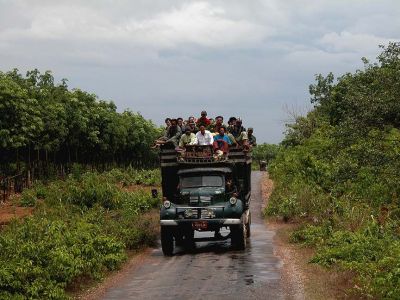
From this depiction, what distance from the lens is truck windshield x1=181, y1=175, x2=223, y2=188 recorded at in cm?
1886

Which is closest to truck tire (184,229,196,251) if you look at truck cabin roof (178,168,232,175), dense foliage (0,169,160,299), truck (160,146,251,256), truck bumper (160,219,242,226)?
truck (160,146,251,256)

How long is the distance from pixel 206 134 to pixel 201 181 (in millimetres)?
1504

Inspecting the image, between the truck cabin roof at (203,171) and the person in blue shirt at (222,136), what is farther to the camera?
the person in blue shirt at (222,136)

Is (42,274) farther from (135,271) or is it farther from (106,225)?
(106,225)

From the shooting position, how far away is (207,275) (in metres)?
14.5

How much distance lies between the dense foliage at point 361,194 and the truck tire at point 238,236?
6.60 ft

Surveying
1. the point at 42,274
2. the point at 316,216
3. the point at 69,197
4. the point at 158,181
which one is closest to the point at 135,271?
the point at 42,274

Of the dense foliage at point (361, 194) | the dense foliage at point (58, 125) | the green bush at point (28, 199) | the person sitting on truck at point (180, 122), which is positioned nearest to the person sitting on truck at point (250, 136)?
the person sitting on truck at point (180, 122)

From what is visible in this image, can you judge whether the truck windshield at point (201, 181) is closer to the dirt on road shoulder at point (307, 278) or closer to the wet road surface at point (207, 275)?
the wet road surface at point (207, 275)

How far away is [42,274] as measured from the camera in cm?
1227

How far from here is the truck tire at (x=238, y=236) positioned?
18.2 m

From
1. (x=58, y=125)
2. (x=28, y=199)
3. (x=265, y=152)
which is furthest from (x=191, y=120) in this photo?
(x=265, y=152)

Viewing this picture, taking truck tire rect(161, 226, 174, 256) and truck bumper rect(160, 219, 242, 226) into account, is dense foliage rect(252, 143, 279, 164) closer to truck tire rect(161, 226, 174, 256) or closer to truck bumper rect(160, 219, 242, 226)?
truck tire rect(161, 226, 174, 256)

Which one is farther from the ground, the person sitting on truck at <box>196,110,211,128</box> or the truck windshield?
the person sitting on truck at <box>196,110,211,128</box>
